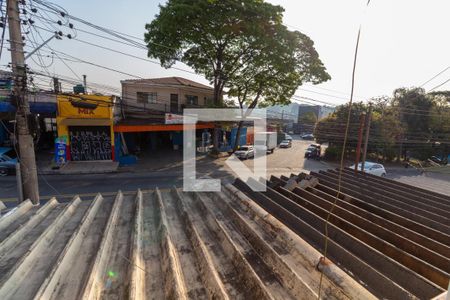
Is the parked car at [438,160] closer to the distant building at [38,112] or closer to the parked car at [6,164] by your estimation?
the distant building at [38,112]

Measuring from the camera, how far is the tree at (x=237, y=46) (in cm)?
1666

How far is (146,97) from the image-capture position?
25719mm

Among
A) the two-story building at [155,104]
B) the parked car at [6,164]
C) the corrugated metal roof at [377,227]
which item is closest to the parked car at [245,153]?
the two-story building at [155,104]

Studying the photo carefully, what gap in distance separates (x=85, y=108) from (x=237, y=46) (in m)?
12.9

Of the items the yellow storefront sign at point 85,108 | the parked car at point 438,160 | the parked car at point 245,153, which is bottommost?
the parked car at point 438,160

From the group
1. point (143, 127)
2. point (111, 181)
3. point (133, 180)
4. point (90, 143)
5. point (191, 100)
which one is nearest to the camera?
point (111, 181)

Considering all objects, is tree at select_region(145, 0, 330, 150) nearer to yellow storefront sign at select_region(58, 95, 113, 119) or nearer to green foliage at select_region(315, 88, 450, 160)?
yellow storefront sign at select_region(58, 95, 113, 119)

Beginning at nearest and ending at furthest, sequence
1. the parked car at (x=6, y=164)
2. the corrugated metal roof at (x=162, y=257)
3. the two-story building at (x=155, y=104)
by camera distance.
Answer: the corrugated metal roof at (x=162, y=257) < the parked car at (x=6, y=164) < the two-story building at (x=155, y=104)

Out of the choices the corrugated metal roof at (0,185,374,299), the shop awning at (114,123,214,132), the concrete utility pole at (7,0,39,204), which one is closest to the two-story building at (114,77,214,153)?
the shop awning at (114,123,214,132)

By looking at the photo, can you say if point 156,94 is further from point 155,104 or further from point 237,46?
point 237,46

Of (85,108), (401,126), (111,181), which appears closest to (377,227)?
(111,181)

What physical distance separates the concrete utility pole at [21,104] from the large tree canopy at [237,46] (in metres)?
9.67

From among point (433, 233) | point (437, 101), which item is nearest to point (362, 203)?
point (433, 233)

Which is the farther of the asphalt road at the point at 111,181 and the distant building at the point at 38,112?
the distant building at the point at 38,112
